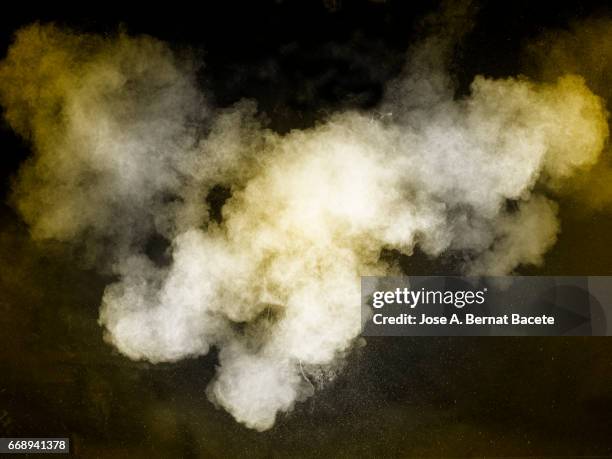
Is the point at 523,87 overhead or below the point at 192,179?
overhead

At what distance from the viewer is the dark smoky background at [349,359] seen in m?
1.85

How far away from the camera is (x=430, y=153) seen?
1861 millimetres

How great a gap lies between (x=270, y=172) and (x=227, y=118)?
0.86 feet

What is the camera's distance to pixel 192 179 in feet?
6.15

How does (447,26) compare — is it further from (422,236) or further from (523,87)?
(422,236)

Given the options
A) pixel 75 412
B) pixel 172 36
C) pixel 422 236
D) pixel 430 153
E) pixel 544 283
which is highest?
pixel 172 36

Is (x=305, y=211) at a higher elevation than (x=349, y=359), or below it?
higher

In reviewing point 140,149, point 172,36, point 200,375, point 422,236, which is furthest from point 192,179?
point 422,236

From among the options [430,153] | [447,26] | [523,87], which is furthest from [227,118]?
[523,87]

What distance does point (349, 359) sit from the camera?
1859 mm

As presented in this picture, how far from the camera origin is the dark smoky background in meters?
1.85

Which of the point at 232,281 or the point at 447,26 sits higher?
the point at 447,26

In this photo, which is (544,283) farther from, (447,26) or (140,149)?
(140,149)

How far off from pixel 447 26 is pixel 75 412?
203 centimetres
